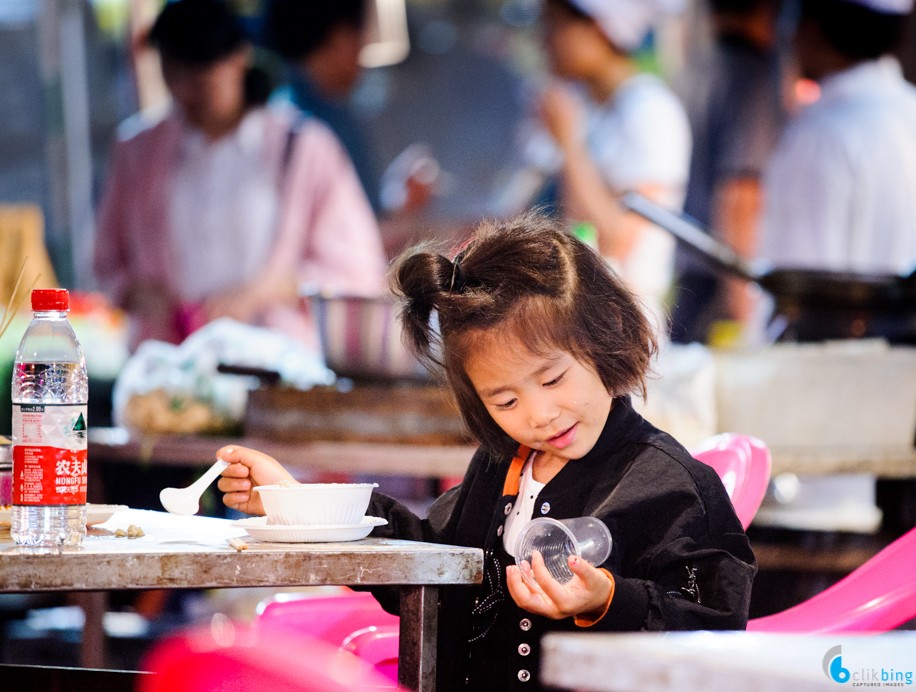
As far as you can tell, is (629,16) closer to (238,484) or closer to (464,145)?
(464,145)

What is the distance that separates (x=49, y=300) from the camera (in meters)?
1.63

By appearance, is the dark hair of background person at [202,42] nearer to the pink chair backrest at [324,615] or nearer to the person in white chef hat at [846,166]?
the person in white chef hat at [846,166]

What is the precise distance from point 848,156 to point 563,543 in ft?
12.1

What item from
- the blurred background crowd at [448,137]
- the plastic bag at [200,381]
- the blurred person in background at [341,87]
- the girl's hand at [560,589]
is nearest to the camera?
the girl's hand at [560,589]

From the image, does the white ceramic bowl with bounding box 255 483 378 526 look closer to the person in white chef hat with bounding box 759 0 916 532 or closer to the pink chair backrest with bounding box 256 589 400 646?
the pink chair backrest with bounding box 256 589 400 646

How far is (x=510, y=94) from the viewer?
6.25 metres

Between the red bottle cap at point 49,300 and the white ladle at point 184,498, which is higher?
the red bottle cap at point 49,300

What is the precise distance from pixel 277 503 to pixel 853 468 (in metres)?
1.79

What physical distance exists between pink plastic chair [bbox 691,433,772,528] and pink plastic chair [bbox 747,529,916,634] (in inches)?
6.6

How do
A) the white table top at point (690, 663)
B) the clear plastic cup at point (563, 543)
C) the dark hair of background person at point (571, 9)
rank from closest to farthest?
the white table top at point (690, 663) < the clear plastic cup at point (563, 543) < the dark hair of background person at point (571, 9)

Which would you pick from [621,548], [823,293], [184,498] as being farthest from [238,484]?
[823,293]

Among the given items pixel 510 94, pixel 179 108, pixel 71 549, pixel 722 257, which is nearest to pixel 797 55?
pixel 510 94

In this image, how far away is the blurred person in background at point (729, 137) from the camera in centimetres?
573

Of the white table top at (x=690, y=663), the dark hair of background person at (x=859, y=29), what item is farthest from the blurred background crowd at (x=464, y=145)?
the white table top at (x=690, y=663)
